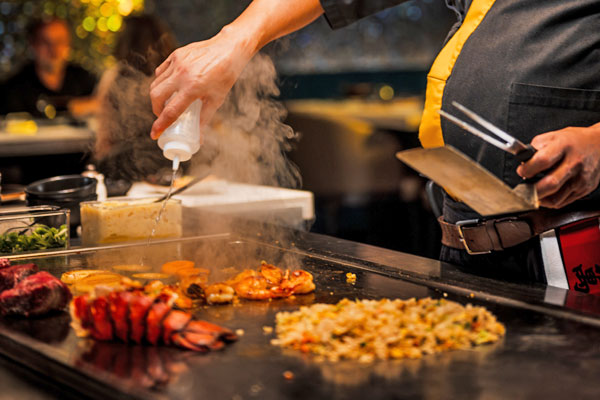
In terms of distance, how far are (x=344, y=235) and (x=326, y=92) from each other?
10.6ft

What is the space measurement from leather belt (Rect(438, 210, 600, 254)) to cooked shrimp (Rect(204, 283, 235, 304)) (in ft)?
1.78

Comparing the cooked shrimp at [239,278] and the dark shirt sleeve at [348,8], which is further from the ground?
the dark shirt sleeve at [348,8]

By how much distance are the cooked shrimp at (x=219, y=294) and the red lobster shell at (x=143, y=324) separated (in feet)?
0.68

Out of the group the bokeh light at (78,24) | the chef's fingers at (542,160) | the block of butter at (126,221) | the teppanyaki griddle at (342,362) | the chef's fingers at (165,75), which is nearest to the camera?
the teppanyaki griddle at (342,362)

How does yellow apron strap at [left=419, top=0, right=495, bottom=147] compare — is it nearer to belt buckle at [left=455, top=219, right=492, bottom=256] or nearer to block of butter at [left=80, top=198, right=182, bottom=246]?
Result: belt buckle at [left=455, top=219, right=492, bottom=256]

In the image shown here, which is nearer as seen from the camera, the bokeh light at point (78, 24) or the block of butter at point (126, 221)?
the block of butter at point (126, 221)

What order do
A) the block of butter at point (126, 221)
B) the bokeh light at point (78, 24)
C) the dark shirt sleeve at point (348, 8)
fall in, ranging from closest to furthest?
the dark shirt sleeve at point (348, 8) → the block of butter at point (126, 221) → the bokeh light at point (78, 24)

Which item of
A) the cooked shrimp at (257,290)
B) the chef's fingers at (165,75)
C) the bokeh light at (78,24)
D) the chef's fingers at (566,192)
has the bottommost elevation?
the cooked shrimp at (257,290)

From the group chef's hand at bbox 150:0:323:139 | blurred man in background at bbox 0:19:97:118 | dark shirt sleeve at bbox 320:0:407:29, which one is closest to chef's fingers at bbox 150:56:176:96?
chef's hand at bbox 150:0:323:139

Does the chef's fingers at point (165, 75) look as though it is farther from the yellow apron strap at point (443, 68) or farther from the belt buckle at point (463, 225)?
the belt buckle at point (463, 225)

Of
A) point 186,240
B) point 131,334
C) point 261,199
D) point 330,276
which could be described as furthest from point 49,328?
point 261,199

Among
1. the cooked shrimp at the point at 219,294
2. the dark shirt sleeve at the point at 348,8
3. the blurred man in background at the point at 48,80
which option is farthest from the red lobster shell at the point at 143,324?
the blurred man in background at the point at 48,80

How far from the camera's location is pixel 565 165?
1.27 meters

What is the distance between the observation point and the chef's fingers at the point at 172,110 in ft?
5.01
